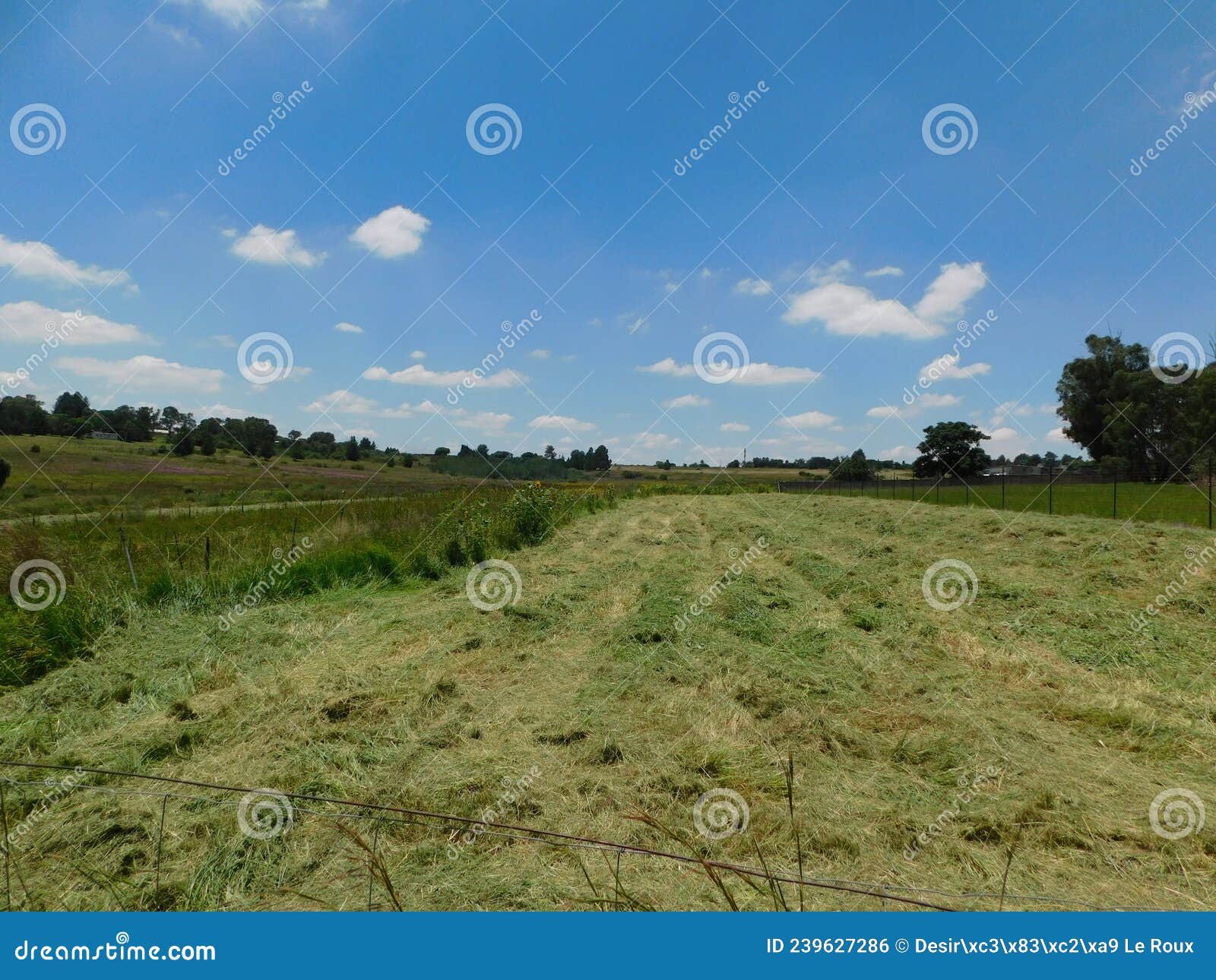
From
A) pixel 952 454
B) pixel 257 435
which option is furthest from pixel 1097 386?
pixel 257 435

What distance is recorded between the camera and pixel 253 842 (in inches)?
105

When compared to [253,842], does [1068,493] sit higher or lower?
higher

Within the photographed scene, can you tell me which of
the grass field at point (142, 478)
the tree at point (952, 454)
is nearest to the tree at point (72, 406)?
the grass field at point (142, 478)

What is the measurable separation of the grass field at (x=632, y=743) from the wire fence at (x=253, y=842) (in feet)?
0.06

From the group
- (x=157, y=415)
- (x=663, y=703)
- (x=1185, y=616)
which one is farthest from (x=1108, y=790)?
(x=157, y=415)

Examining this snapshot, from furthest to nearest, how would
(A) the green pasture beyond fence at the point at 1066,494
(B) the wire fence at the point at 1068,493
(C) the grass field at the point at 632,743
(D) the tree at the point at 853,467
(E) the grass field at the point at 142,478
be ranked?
(D) the tree at the point at 853,467 → (B) the wire fence at the point at 1068,493 → (A) the green pasture beyond fence at the point at 1066,494 → (E) the grass field at the point at 142,478 → (C) the grass field at the point at 632,743

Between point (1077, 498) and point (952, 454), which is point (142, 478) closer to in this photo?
point (1077, 498)

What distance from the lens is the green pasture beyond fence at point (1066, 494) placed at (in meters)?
17.9

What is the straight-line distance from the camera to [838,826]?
2.77 meters

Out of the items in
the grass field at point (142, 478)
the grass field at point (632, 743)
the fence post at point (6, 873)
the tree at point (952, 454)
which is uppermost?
the tree at point (952, 454)

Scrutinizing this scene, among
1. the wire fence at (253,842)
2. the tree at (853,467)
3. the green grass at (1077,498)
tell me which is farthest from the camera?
the tree at (853,467)

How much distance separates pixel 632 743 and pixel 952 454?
51476mm

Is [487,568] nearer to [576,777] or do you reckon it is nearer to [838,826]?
[576,777]

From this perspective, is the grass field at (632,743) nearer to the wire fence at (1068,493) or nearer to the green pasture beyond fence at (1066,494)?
the green pasture beyond fence at (1066,494)
